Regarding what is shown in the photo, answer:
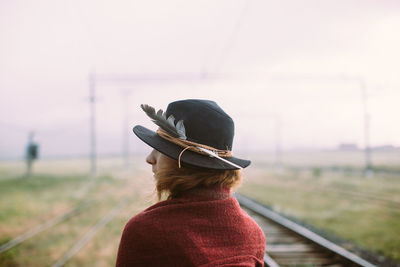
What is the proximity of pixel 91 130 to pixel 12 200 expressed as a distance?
19.3 ft

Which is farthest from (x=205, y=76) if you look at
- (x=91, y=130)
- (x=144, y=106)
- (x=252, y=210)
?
(x=144, y=106)

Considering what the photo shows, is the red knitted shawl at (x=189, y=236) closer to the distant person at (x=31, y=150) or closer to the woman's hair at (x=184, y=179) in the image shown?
the woman's hair at (x=184, y=179)

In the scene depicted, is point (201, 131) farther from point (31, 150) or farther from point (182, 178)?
point (31, 150)

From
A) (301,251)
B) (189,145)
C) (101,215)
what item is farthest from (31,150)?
(189,145)

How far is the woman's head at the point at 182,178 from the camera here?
4.40 feet

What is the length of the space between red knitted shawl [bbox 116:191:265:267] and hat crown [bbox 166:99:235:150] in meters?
0.26

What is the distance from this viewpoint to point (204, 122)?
1433 mm

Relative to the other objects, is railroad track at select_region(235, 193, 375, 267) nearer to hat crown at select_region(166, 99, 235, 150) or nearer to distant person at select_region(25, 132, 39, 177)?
hat crown at select_region(166, 99, 235, 150)

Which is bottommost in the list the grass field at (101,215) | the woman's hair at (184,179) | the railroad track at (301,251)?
the grass field at (101,215)

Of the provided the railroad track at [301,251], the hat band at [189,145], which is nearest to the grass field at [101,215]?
the hat band at [189,145]

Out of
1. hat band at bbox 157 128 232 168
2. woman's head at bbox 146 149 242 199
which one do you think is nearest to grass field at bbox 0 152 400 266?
woman's head at bbox 146 149 242 199

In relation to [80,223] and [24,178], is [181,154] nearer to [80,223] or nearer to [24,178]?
[80,223]

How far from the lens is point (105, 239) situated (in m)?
7.26

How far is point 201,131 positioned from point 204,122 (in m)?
0.05
